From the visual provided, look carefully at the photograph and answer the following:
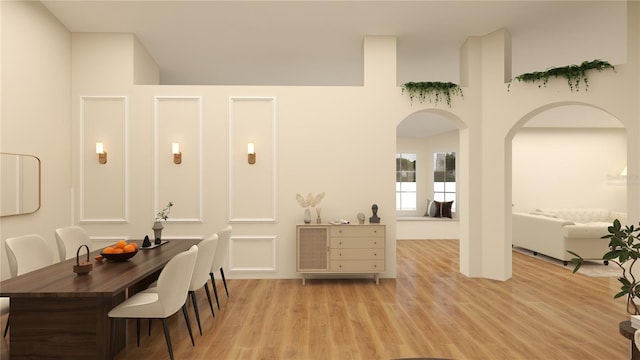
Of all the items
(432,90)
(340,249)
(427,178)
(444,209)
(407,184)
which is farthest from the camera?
(407,184)

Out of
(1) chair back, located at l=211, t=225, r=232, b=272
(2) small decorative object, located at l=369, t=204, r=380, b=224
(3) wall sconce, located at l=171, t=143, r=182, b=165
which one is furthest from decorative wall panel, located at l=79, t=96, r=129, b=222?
(2) small decorative object, located at l=369, t=204, r=380, b=224

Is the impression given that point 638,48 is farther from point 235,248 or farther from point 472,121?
point 235,248

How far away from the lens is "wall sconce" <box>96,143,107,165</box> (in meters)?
5.07

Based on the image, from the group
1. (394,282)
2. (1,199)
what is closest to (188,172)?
(1,199)

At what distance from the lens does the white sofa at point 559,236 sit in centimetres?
601

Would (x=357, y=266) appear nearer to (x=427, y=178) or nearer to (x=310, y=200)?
(x=310, y=200)

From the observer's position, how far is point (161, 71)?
6.71 metres

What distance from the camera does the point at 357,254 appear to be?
4969 mm

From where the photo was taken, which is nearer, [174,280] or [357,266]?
[174,280]

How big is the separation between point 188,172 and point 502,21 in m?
4.76

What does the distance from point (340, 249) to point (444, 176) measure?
6568mm

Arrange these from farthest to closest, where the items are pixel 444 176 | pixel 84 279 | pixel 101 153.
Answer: pixel 444 176
pixel 101 153
pixel 84 279

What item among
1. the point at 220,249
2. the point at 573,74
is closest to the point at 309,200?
the point at 220,249

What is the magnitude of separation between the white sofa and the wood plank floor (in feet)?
2.85
